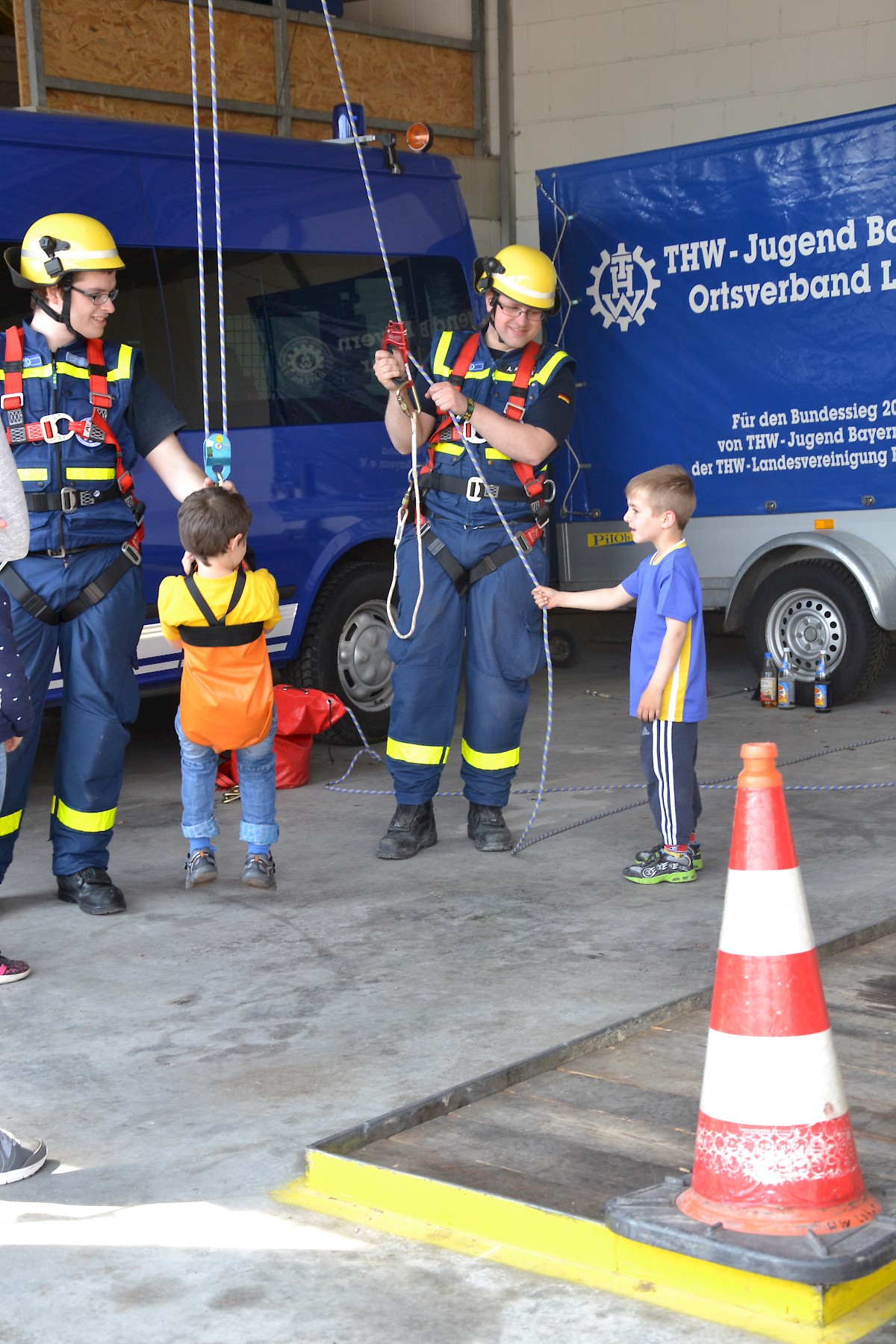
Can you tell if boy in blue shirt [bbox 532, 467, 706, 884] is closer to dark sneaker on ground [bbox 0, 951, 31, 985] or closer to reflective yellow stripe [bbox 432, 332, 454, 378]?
reflective yellow stripe [bbox 432, 332, 454, 378]

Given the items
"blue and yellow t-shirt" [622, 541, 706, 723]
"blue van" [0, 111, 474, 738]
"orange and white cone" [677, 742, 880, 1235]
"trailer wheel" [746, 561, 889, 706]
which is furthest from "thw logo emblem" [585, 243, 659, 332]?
"orange and white cone" [677, 742, 880, 1235]

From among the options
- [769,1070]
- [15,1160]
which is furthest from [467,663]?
[769,1070]

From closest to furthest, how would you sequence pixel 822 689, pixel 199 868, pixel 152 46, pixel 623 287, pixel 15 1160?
pixel 15 1160, pixel 199 868, pixel 822 689, pixel 623 287, pixel 152 46

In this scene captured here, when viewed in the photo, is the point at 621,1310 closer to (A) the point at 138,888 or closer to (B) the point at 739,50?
(A) the point at 138,888

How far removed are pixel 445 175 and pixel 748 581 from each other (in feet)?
9.13

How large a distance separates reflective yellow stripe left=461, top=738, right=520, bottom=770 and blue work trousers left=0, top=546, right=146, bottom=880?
1266mm

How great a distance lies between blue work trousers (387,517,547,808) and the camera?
5.77 metres

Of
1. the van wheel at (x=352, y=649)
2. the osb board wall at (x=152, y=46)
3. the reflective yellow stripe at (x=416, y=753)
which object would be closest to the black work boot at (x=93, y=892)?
the reflective yellow stripe at (x=416, y=753)

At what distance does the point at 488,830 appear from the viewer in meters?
5.96

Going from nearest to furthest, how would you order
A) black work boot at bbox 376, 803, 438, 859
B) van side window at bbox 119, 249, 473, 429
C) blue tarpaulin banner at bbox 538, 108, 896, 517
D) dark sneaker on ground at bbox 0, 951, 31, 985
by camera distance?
dark sneaker on ground at bbox 0, 951, 31, 985
black work boot at bbox 376, 803, 438, 859
van side window at bbox 119, 249, 473, 429
blue tarpaulin banner at bbox 538, 108, 896, 517

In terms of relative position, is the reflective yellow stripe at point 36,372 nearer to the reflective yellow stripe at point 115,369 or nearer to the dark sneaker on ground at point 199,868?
the reflective yellow stripe at point 115,369

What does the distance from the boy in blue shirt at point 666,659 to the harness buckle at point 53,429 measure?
1540 millimetres

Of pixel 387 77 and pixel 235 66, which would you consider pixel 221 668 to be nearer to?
pixel 235 66

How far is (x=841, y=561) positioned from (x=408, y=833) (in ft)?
12.4
